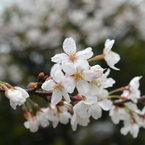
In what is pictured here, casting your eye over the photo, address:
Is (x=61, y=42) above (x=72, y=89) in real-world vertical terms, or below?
above

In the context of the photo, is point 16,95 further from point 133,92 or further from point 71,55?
point 133,92

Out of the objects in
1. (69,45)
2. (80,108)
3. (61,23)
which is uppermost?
(61,23)

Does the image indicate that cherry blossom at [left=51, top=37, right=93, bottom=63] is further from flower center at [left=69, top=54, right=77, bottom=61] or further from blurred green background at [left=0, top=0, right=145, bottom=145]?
blurred green background at [left=0, top=0, right=145, bottom=145]

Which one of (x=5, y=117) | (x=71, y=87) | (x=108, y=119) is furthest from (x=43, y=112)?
(x=108, y=119)

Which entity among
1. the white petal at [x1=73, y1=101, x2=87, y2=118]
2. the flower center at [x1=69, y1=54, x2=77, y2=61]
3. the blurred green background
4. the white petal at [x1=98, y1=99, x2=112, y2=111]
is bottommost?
the white petal at [x1=73, y1=101, x2=87, y2=118]

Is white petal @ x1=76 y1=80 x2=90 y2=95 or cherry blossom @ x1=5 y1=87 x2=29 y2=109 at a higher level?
cherry blossom @ x1=5 y1=87 x2=29 y2=109

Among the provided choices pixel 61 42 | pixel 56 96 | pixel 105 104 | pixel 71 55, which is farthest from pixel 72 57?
pixel 61 42

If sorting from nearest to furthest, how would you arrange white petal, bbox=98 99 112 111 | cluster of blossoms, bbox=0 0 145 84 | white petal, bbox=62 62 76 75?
white petal, bbox=62 62 76 75, white petal, bbox=98 99 112 111, cluster of blossoms, bbox=0 0 145 84

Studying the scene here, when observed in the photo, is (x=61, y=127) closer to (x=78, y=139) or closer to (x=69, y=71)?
(x=78, y=139)

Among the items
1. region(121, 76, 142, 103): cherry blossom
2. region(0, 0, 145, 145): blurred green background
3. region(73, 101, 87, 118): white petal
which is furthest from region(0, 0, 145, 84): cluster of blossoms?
region(73, 101, 87, 118): white petal
